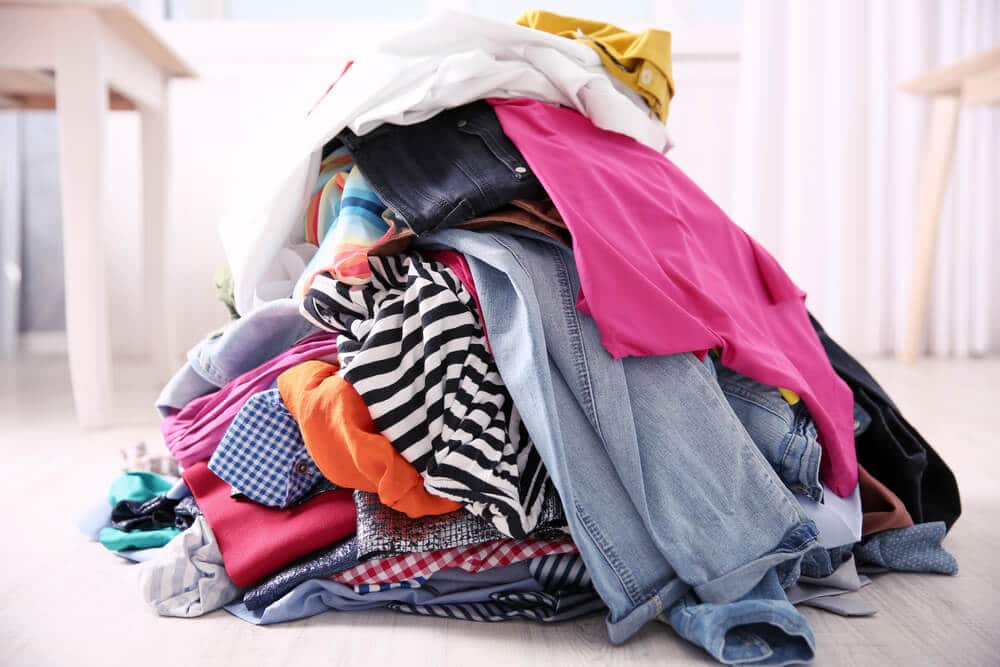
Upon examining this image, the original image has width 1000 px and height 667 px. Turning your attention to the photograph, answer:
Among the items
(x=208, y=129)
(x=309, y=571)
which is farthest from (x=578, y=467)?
(x=208, y=129)

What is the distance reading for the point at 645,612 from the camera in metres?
0.84

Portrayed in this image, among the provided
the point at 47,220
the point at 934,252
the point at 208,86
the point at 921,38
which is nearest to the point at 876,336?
A: the point at 934,252

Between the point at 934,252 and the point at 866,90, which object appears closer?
the point at 934,252

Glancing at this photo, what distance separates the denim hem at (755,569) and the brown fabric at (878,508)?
20 centimetres

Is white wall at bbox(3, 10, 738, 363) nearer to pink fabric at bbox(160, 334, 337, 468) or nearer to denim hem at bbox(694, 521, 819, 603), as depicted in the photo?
pink fabric at bbox(160, 334, 337, 468)

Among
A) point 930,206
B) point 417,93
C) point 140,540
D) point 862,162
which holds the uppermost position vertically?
point 417,93

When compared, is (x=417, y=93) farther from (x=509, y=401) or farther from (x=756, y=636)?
(x=756, y=636)

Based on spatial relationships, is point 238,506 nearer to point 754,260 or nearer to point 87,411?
point 754,260

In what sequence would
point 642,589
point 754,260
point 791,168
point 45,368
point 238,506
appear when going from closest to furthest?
1. point 642,589
2. point 238,506
3. point 754,260
4. point 45,368
5. point 791,168

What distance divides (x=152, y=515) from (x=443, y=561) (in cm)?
44

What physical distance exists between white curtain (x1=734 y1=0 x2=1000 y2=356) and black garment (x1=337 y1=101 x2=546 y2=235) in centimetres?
183

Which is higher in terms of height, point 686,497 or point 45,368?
point 686,497

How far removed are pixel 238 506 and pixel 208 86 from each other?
2025 millimetres

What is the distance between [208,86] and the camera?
2.71 m
